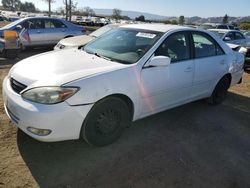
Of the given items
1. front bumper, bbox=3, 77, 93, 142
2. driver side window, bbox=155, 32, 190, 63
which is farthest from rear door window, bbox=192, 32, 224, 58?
front bumper, bbox=3, 77, 93, 142

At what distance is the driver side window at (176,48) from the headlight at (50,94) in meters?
1.58

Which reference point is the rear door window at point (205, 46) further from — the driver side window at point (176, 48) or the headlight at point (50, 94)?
the headlight at point (50, 94)

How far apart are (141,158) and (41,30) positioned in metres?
8.97

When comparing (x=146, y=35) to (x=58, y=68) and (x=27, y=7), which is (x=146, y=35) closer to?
(x=58, y=68)

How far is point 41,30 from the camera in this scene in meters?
11.1

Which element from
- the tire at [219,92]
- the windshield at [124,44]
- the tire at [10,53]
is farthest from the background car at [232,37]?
the windshield at [124,44]

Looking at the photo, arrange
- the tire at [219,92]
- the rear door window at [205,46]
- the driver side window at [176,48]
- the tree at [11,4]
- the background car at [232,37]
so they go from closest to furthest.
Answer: the driver side window at [176,48] → the rear door window at [205,46] → the tire at [219,92] → the background car at [232,37] → the tree at [11,4]

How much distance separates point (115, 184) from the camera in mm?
3025

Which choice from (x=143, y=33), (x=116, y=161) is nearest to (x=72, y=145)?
(x=116, y=161)

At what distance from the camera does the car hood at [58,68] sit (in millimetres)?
3264

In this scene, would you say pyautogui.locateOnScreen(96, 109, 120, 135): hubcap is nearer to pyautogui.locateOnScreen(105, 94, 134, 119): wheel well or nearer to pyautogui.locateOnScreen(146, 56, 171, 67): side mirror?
pyautogui.locateOnScreen(105, 94, 134, 119): wheel well

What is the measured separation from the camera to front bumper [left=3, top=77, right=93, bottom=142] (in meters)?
3.06

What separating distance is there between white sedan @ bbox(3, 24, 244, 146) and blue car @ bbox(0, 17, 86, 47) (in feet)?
22.6

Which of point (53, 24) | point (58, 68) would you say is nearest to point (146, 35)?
point (58, 68)
